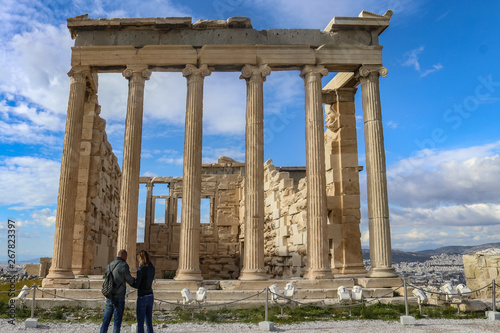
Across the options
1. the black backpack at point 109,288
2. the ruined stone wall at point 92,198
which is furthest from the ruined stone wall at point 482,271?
the ruined stone wall at point 92,198

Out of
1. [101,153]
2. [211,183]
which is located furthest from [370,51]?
[211,183]

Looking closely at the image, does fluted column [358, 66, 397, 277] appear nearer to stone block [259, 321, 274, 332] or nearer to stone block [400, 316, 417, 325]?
stone block [400, 316, 417, 325]

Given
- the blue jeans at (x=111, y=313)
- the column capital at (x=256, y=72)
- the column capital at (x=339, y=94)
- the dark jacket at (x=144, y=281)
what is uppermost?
the column capital at (x=339, y=94)

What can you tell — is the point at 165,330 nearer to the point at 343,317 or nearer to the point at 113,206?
the point at 343,317

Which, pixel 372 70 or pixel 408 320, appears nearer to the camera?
pixel 408 320

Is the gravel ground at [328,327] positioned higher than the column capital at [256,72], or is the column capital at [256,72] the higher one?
the column capital at [256,72]

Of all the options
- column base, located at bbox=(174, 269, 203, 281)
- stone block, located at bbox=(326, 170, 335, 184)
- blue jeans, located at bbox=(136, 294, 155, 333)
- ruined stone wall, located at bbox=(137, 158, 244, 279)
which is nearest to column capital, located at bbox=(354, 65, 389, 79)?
stone block, located at bbox=(326, 170, 335, 184)

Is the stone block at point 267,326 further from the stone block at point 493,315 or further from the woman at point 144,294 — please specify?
the stone block at point 493,315

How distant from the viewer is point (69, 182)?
1617 cm

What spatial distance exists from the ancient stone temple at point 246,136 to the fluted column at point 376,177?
0.04 metres

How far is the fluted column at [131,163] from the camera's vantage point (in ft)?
51.9

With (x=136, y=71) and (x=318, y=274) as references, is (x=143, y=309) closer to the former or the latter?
(x=318, y=274)

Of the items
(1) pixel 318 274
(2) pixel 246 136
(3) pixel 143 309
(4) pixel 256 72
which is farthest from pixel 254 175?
(3) pixel 143 309

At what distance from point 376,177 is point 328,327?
279 inches
